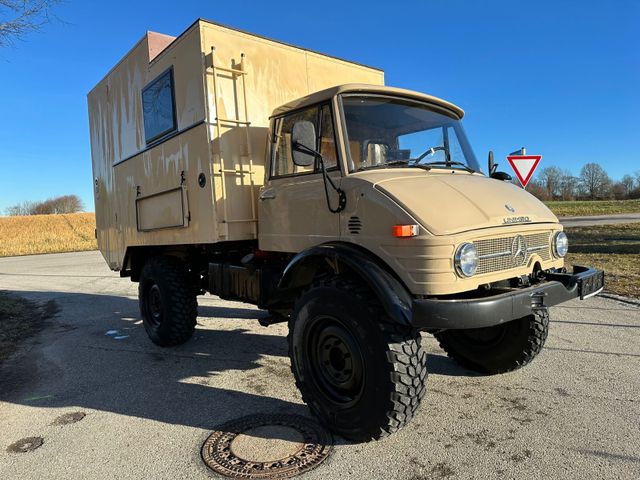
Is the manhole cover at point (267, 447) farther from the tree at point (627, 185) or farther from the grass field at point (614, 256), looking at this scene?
the tree at point (627, 185)

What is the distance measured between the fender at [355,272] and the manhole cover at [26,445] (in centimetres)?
215

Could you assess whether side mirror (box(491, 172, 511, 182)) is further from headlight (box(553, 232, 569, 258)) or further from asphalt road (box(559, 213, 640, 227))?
asphalt road (box(559, 213, 640, 227))

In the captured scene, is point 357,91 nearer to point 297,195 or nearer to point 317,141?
point 317,141

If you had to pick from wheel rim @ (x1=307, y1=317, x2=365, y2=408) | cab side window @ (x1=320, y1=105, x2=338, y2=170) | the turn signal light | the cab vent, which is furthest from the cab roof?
wheel rim @ (x1=307, y1=317, x2=365, y2=408)

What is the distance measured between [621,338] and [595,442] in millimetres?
2736

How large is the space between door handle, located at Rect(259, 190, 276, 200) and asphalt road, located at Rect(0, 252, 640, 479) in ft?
5.89

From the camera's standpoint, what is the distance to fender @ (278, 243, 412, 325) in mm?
2934

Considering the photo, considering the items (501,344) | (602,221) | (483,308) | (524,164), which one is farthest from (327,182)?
(602,221)

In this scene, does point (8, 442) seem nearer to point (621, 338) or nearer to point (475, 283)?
point (475, 283)

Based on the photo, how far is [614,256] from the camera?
1134cm

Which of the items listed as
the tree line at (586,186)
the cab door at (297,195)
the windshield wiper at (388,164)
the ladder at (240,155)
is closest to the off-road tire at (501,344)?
the windshield wiper at (388,164)

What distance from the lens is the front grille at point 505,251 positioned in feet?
10.3

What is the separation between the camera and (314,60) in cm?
539

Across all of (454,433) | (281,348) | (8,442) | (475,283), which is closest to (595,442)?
(454,433)
